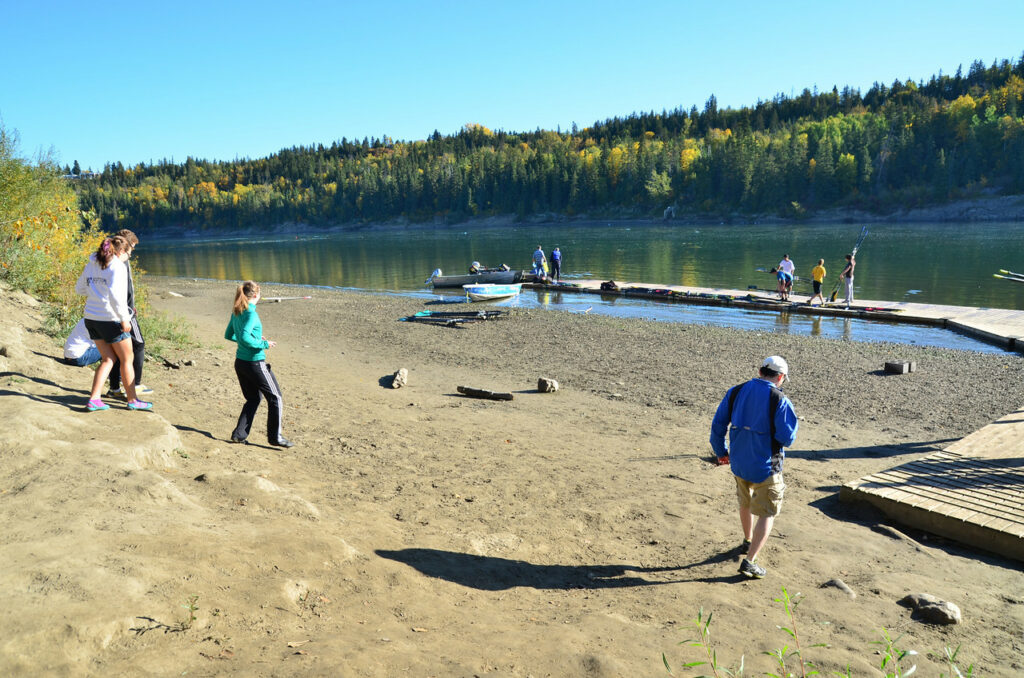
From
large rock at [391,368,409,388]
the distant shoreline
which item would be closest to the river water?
large rock at [391,368,409,388]

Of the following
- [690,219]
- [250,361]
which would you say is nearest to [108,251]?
[250,361]

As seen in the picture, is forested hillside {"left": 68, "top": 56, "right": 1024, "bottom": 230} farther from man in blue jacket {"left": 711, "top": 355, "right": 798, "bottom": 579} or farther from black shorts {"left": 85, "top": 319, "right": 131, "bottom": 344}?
man in blue jacket {"left": 711, "top": 355, "right": 798, "bottom": 579}

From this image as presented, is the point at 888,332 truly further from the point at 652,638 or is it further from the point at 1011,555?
the point at 652,638

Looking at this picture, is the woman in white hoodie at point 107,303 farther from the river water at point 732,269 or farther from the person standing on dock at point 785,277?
the person standing on dock at point 785,277

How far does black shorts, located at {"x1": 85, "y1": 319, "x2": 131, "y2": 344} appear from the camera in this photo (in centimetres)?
682

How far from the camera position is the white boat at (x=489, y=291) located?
1212 inches

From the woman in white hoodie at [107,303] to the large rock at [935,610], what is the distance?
26.1 ft

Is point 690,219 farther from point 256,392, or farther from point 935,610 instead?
point 935,610

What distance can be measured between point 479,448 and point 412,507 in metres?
2.24

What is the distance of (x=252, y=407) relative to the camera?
7238mm

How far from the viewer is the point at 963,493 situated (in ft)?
21.9

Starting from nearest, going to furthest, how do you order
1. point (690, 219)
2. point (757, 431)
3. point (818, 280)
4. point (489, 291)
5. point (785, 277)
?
1. point (757, 431)
2. point (818, 280)
3. point (785, 277)
4. point (489, 291)
5. point (690, 219)

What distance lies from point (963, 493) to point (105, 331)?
9564 mm

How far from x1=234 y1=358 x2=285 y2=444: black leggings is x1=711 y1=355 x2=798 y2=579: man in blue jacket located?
4.89 metres
